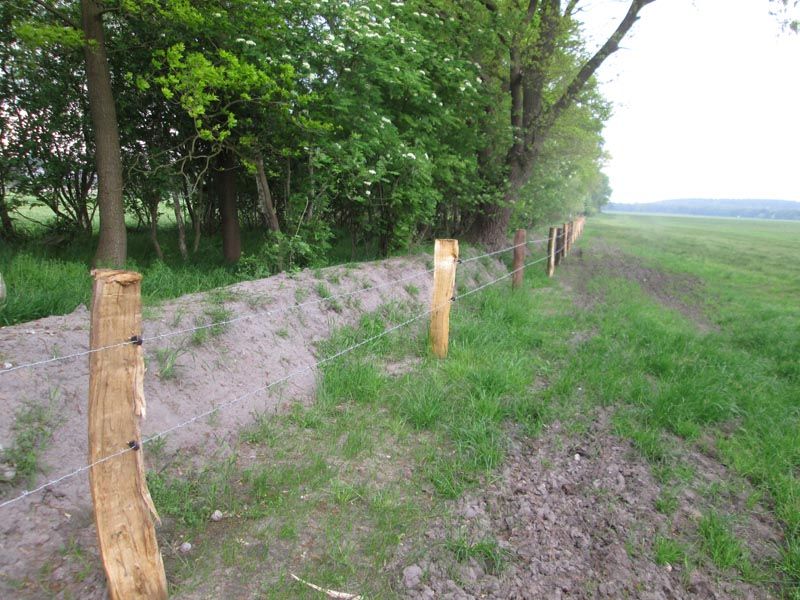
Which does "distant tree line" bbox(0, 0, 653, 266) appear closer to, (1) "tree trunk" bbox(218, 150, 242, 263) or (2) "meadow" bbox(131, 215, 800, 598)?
(1) "tree trunk" bbox(218, 150, 242, 263)

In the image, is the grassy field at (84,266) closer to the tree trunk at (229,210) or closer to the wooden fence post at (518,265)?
the tree trunk at (229,210)

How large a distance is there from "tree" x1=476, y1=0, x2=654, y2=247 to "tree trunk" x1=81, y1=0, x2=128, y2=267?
7423mm

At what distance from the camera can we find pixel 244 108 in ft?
25.4

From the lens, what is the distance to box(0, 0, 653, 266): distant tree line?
22.0 feet

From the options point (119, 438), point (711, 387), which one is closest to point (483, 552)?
point (119, 438)

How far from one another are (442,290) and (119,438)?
374cm

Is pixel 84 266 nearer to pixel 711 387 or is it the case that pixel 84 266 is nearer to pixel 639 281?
pixel 711 387

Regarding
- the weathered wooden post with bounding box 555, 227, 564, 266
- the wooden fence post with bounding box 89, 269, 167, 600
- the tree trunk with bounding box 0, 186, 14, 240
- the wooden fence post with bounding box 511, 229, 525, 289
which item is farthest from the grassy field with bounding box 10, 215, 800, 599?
the weathered wooden post with bounding box 555, 227, 564, 266

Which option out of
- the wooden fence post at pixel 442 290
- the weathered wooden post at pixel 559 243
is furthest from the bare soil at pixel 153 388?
the weathered wooden post at pixel 559 243

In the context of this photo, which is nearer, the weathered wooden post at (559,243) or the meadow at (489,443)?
the meadow at (489,443)

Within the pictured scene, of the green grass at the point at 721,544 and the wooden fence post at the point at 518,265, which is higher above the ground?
the wooden fence post at the point at 518,265

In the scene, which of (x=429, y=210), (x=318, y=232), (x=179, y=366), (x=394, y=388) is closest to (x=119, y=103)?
(x=318, y=232)

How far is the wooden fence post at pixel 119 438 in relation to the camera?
2.08m

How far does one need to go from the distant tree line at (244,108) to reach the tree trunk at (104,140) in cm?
2
